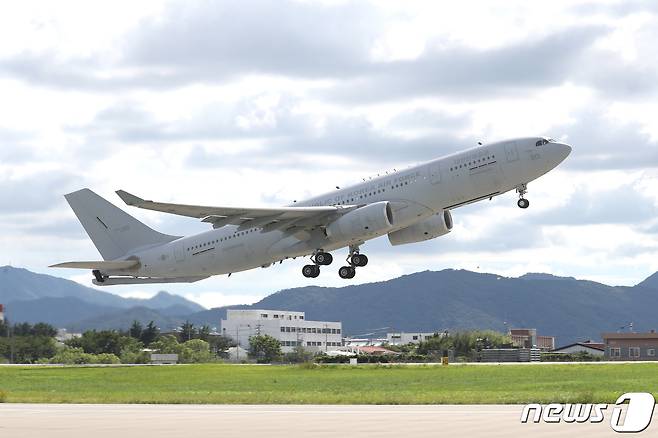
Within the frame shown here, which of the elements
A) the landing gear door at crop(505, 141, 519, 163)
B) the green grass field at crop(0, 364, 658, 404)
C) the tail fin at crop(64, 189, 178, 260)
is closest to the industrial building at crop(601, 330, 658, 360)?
the green grass field at crop(0, 364, 658, 404)

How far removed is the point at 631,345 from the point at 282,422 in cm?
14891

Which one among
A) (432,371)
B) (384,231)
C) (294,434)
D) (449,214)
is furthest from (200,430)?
(432,371)

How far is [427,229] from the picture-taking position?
6538 cm

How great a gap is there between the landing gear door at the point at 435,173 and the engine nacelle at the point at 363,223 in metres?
2.85

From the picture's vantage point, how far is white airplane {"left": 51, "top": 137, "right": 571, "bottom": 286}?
5812 cm

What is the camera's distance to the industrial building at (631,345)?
171750mm

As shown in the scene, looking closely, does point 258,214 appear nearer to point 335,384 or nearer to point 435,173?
point 435,173

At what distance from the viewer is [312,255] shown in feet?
214

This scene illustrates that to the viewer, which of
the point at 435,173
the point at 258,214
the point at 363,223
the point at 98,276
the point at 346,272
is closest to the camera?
the point at 435,173

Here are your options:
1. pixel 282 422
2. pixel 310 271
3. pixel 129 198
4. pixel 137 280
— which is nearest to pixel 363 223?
pixel 310 271

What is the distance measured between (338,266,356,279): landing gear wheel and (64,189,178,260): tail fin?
12518mm

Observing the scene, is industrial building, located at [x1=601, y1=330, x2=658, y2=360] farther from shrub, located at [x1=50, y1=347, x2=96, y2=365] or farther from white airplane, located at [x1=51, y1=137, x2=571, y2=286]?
white airplane, located at [x1=51, y1=137, x2=571, y2=286]

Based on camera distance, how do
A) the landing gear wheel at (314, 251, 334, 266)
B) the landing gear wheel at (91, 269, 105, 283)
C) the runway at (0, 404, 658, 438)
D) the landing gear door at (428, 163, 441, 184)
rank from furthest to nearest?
the landing gear wheel at (91, 269, 105, 283) < the landing gear wheel at (314, 251, 334, 266) < the landing gear door at (428, 163, 441, 184) < the runway at (0, 404, 658, 438)

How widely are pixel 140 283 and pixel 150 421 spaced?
3639cm
